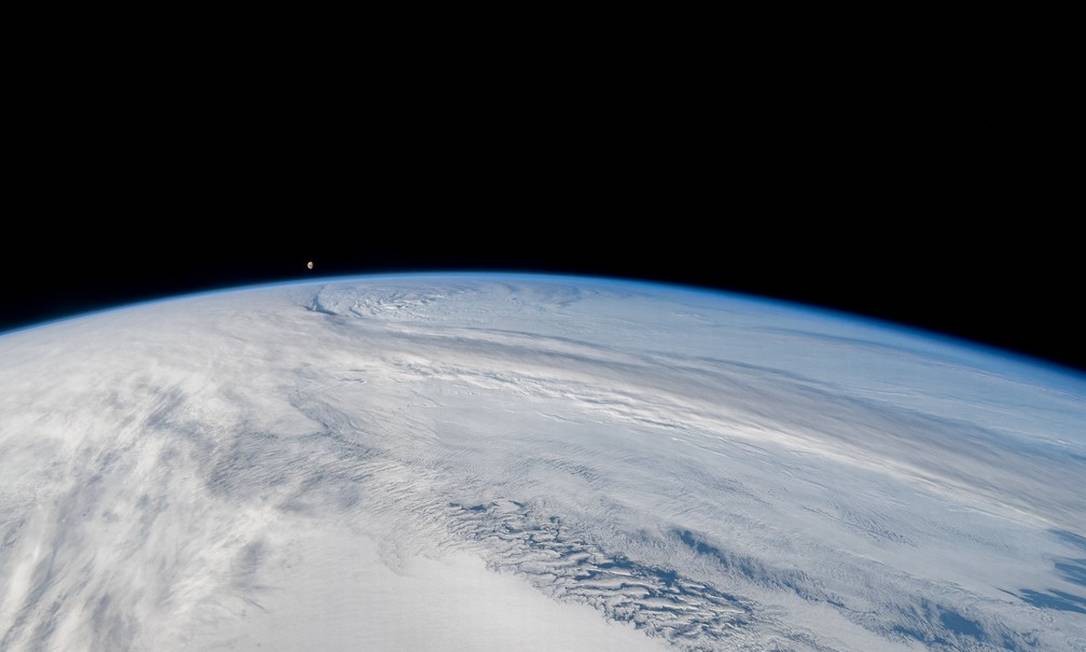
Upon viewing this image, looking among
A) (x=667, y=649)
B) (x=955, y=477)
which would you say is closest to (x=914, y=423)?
(x=955, y=477)

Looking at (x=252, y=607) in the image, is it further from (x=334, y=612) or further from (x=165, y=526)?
(x=165, y=526)

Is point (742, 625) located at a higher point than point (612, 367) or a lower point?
lower

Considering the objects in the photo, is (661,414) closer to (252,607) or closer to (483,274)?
(252,607)

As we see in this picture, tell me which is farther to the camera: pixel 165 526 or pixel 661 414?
pixel 661 414

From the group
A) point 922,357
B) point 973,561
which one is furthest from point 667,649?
point 922,357

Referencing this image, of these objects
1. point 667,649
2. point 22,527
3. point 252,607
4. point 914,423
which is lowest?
point 22,527

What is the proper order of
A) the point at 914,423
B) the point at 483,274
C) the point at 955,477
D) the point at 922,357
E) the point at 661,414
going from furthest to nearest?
the point at 483,274
the point at 922,357
the point at 914,423
the point at 661,414
the point at 955,477

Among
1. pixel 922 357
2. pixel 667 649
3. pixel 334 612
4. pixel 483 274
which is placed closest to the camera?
pixel 667 649
